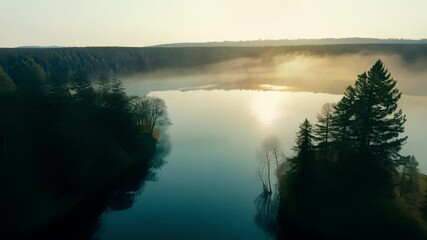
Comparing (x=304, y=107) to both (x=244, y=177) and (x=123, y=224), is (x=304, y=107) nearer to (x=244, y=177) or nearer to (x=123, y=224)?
(x=244, y=177)

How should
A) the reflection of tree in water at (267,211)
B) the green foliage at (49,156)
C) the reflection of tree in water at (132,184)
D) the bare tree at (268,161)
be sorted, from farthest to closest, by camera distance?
the bare tree at (268,161), the reflection of tree in water at (132,184), the green foliage at (49,156), the reflection of tree in water at (267,211)

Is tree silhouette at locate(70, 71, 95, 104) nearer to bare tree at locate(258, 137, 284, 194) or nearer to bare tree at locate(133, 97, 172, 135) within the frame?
bare tree at locate(133, 97, 172, 135)

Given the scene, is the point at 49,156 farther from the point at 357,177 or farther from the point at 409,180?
the point at 409,180

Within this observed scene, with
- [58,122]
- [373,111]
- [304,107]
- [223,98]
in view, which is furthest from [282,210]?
[223,98]

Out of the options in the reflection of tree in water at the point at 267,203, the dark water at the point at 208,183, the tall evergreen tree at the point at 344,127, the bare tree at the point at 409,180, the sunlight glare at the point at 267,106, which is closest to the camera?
the dark water at the point at 208,183

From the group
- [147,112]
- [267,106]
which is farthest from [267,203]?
[267,106]

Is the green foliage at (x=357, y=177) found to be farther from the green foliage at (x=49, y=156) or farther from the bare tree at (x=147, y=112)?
the bare tree at (x=147, y=112)

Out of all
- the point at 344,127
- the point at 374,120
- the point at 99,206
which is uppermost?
the point at 374,120

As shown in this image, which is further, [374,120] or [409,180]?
[409,180]

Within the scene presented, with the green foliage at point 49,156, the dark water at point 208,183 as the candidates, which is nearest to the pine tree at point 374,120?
the dark water at point 208,183
